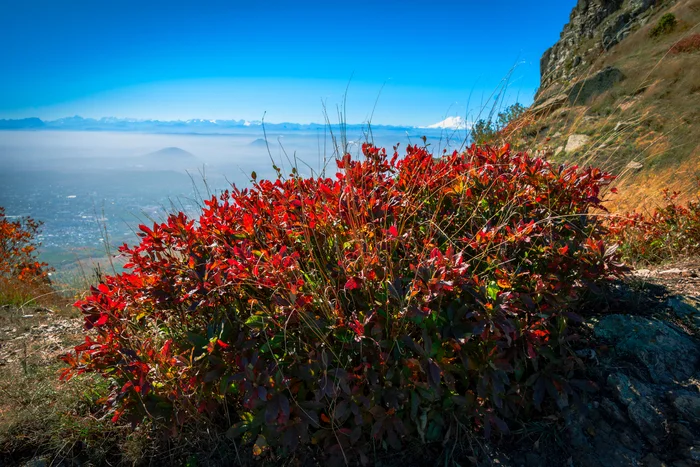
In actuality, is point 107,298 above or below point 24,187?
above

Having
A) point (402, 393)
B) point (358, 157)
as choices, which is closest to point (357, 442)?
point (402, 393)

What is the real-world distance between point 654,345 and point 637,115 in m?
8.31

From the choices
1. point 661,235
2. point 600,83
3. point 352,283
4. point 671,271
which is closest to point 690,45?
point 600,83

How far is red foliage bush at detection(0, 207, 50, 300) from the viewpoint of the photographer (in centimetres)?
651

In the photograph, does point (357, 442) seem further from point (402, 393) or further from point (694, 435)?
point (694, 435)

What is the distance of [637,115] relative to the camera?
8570 millimetres

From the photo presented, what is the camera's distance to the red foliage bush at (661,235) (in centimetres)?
405

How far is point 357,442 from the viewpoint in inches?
79.1

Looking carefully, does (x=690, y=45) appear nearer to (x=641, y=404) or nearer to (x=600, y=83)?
(x=600, y=83)

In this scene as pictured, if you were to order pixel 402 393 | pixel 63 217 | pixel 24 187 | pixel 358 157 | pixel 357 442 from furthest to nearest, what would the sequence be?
pixel 24 187
pixel 63 217
pixel 358 157
pixel 357 442
pixel 402 393

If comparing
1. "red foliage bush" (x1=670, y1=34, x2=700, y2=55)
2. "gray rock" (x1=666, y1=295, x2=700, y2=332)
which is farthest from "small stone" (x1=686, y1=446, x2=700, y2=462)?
"red foliage bush" (x1=670, y1=34, x2=700, y2=55)

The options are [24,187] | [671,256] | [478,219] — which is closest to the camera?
[478,219]

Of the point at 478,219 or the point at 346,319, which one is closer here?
the point at 346,319

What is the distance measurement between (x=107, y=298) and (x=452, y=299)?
5.93 ft
